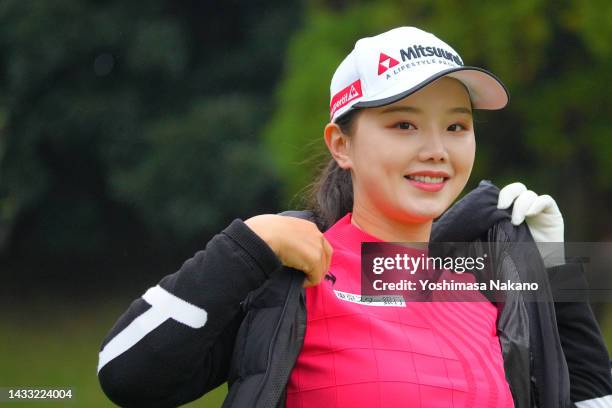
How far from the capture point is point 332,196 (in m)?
1.83

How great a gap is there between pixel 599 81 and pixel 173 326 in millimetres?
4895

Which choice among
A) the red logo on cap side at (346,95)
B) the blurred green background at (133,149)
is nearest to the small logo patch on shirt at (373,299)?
the red logo on cap side at (346,95)

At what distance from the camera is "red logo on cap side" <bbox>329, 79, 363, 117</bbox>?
1648mm

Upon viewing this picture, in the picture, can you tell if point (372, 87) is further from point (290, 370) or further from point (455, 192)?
point (290, 370)

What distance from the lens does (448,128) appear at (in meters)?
1.64

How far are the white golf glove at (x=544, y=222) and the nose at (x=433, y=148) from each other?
0.76 ft

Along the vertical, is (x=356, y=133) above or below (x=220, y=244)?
above

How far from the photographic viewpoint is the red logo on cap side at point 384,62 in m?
1.62

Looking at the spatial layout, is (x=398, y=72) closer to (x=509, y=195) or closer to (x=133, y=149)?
(x=509, y=195)

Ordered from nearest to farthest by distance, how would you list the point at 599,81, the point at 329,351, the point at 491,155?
the point at 329,351 → the point at 599,81 → the point at 491,155

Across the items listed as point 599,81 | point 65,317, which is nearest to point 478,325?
point 599,81

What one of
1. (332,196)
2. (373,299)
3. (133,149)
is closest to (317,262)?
(373,299)

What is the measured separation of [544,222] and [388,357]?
0.45 meters

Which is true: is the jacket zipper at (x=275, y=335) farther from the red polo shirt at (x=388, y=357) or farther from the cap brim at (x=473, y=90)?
the cap brim at (x=473, y=90)
